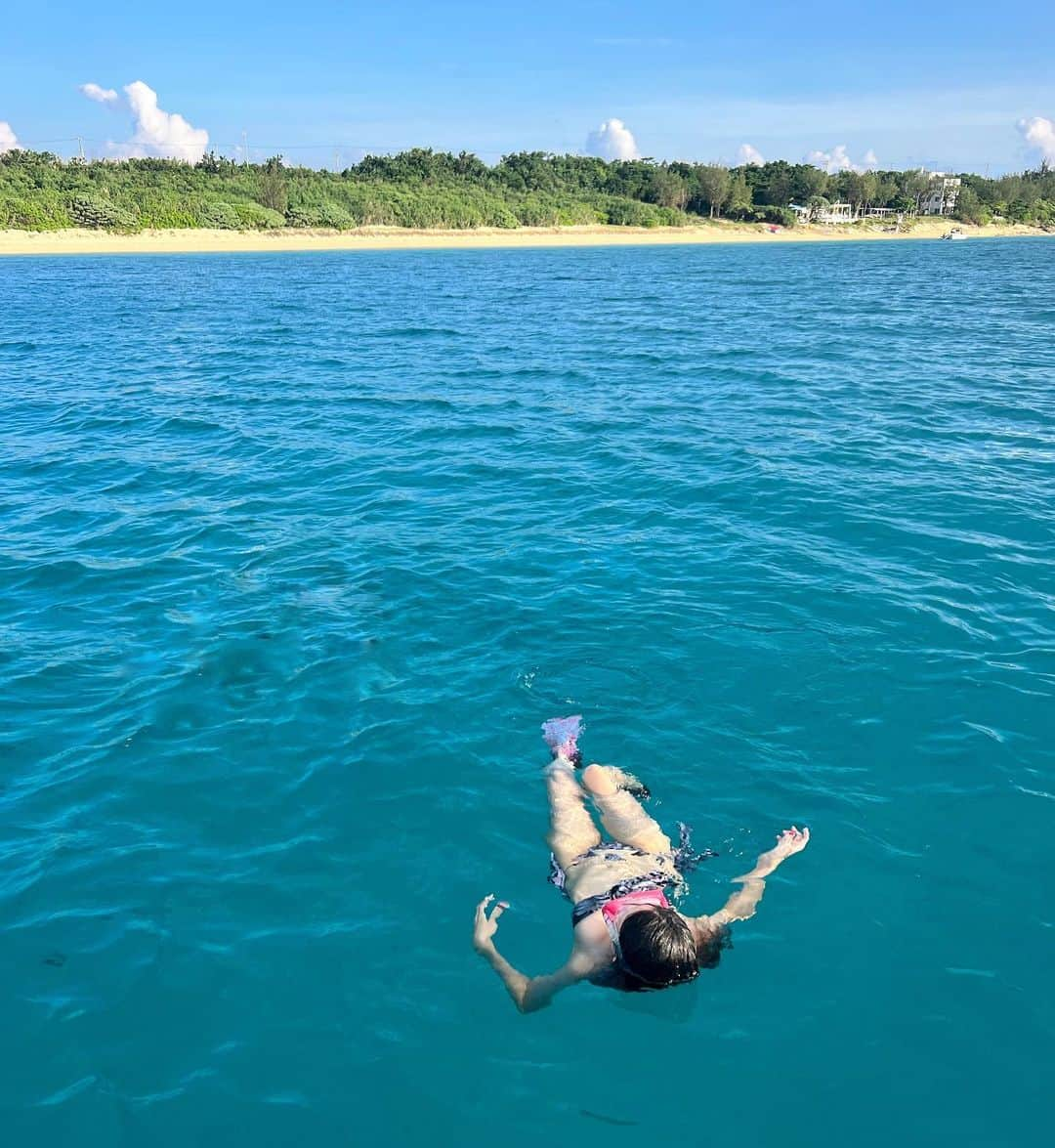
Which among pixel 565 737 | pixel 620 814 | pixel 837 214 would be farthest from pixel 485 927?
A: pixel 837 214

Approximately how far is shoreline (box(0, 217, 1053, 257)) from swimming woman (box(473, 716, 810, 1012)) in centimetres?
9956

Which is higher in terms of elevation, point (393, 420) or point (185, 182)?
point (185, 182)

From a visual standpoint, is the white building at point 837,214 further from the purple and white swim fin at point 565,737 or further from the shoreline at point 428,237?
the purple and white swim fin at point 565,737

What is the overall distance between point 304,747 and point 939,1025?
5869mm

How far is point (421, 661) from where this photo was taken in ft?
33.3

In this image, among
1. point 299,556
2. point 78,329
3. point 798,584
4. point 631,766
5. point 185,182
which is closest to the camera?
point 631,766

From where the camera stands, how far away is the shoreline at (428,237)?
9075 cm

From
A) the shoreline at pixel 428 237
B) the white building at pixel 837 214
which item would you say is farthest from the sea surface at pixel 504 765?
the white building at pixel 837 214

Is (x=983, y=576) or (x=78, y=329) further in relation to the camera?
(x=78, y=329)

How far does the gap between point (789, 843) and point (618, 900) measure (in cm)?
181

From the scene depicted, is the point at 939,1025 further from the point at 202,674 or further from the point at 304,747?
the point at 202,674

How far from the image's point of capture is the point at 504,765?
27.3ft

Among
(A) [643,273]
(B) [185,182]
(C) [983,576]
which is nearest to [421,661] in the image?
(C) [983,576]

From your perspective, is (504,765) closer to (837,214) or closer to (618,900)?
(618,900)
